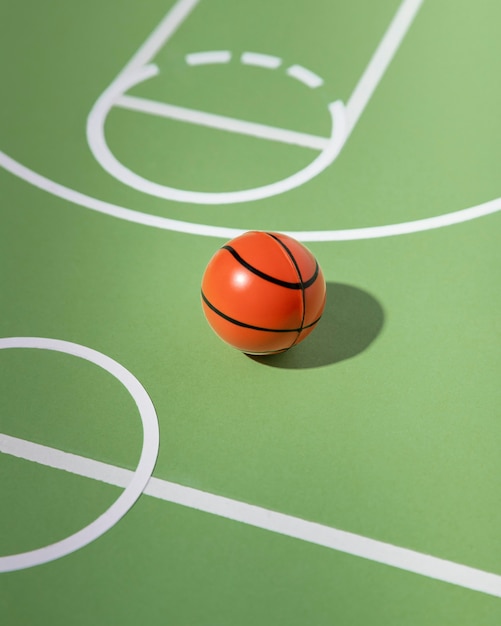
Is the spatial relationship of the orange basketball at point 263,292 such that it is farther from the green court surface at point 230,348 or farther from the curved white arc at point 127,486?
the curved white arc at point 127,486

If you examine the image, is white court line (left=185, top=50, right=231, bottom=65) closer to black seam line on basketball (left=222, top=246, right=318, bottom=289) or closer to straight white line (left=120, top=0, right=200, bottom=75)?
straight white line (left=120, top=0, right=200, bottom=75)

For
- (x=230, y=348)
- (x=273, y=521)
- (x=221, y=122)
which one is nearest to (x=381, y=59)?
(x=221, y=122)

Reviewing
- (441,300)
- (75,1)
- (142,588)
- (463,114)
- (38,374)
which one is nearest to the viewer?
(142,588)

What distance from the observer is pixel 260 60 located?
27.2 feet

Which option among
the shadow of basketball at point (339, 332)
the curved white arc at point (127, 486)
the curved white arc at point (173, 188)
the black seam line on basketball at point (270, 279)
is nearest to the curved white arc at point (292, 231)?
the curved white arc at point (173, 188)

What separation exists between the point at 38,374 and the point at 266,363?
137cm

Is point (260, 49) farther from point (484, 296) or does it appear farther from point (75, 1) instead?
point (484, 296)

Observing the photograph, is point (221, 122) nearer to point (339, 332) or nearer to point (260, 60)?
point (260, 60)

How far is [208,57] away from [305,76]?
90 cm

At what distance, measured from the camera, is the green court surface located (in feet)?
15.2

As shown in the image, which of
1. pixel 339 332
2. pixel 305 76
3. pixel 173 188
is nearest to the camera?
pixel 339 332

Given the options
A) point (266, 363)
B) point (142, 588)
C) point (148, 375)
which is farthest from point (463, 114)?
point (142, 588)

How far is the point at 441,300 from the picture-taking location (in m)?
6.07

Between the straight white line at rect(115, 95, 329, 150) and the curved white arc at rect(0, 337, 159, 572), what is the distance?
263 centimetres
